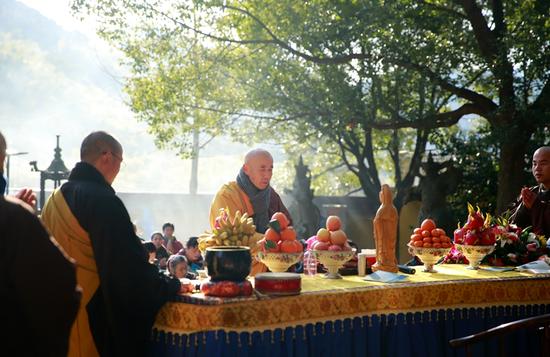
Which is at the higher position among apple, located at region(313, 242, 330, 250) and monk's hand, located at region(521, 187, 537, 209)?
monk's hand, located at region(521, 187, 537, 209)

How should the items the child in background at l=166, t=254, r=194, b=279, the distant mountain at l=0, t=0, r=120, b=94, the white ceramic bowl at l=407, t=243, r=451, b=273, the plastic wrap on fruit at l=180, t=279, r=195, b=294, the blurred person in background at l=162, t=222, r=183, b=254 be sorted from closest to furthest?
the plastic wrap on fruit at l=180, t=279, r=195, b=294 < the white ceramic bowl at l=407, t=243, r=451, b=273 < the child in background at l=166, t=254, r=194, b=279 < the blurred person in background at l=162, t=222, r=183, b=254 < the distant mountain at l=0, t=0, r=120, b=94

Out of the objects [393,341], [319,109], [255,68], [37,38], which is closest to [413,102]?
[319,109]

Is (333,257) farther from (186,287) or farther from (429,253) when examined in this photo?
(186,287)

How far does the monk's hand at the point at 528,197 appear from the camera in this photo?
699 cm

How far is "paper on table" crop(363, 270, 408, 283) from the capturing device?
5096mm

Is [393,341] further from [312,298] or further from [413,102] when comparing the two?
[413,102]

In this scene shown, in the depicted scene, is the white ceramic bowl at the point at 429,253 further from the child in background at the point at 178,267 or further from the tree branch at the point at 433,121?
the tree branch at the point at 433,121

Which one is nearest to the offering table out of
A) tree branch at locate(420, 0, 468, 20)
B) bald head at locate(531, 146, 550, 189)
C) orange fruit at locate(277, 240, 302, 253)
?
orange fruit at locate(277, 240, 302, 253)

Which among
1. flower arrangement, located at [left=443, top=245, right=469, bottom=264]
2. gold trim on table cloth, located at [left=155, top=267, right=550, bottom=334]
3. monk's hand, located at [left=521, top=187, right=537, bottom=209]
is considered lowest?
gold trim on table cloth, located at [left=155, top=267, right=550, bottom=334]

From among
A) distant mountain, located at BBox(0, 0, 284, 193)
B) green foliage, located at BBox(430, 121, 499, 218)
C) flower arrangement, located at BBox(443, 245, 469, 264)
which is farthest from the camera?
distant mountain, located at BBox(0, 0, 284, 193)

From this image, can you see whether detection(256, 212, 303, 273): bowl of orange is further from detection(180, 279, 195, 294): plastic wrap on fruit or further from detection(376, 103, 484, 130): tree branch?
detection(376, 103, 484, 130): tree branch

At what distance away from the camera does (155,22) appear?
15.6 metres

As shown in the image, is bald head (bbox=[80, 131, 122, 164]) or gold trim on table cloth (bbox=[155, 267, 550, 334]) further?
bald head (bbox=[80, 131, 122, 164])

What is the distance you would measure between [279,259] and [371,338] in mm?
773
